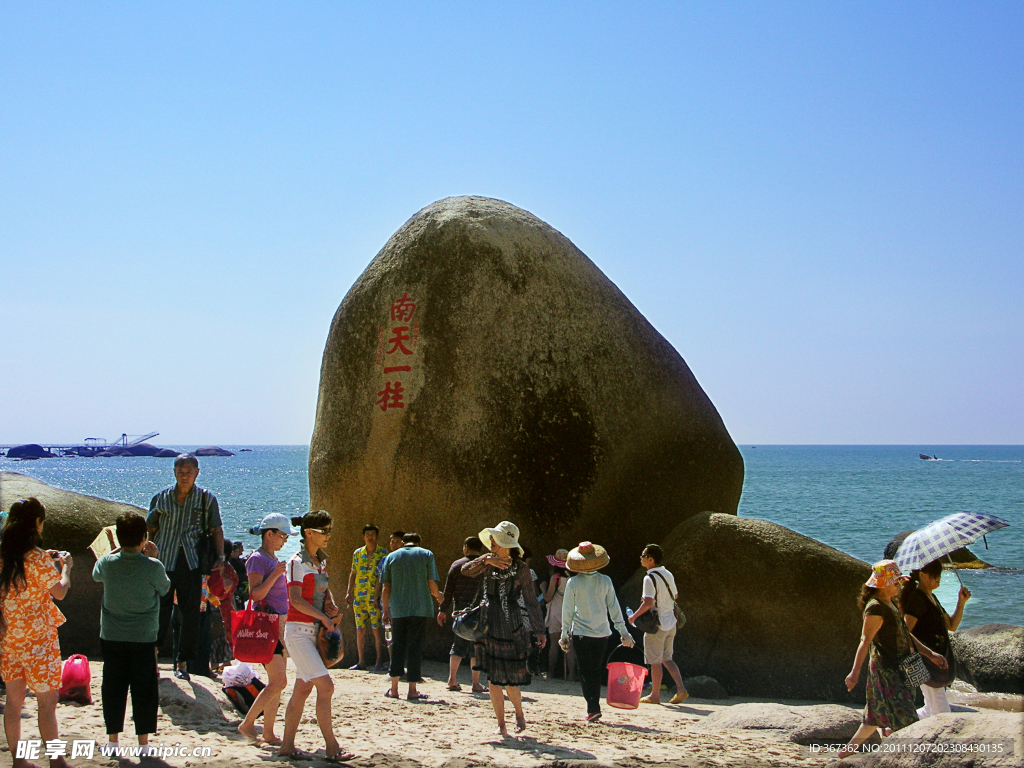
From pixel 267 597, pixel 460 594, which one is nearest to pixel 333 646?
pixel 267 597

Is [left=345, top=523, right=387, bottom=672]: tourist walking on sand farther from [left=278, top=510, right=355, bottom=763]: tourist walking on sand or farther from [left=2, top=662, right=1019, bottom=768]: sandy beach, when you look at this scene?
[left=278, top=510, right=355, bottom=763]: tourist walking on sand

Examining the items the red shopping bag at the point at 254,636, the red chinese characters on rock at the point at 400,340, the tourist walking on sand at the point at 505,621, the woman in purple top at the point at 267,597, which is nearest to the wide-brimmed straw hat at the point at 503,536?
the tourist walking on sand at the point at 505,621

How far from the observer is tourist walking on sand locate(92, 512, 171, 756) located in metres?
5.03

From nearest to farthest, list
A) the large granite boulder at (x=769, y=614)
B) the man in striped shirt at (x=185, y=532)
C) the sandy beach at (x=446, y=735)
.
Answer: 1. the sandy beach at (x=446, y=735)
2. the man in striped shirt at (x=185, y=532)
3. the large granite boulder at (x=769, y=614)

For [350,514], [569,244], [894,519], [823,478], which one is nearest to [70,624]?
[350,514]

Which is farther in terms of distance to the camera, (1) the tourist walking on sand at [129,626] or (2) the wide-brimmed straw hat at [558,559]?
(2) the wide-brimmed straw hat at [558,559]

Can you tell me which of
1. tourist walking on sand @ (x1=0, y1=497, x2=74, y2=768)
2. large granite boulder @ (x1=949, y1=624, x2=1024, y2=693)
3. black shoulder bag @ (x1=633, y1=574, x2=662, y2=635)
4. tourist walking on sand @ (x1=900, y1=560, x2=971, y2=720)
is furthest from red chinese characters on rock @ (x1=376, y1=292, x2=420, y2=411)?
large granite boulder @ (x1=949, y1=624, x2=1024, y2=693)

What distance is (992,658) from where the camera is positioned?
1108 cm

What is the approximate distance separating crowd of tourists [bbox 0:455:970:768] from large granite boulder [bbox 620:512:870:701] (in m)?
1.16

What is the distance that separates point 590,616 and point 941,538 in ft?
8.04

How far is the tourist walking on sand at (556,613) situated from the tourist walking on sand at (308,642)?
3.60 metres

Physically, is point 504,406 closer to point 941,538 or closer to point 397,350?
point 397,350

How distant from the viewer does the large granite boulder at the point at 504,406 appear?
31.3ft

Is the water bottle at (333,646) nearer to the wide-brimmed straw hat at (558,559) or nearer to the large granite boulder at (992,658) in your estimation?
the wide-brimmed straw hat at (558,559)
